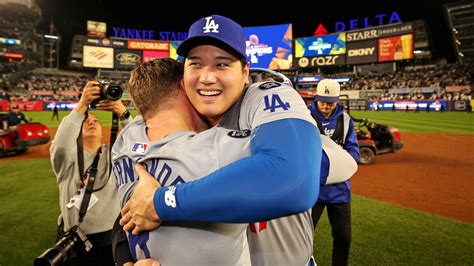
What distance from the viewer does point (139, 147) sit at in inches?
53.7

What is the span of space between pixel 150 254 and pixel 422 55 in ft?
206

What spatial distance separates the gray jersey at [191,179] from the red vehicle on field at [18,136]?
13137mm

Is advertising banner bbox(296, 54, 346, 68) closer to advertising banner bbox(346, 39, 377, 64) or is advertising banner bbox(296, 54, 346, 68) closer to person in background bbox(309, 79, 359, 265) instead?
advertising banner bbox(346, 39, 377, 64)

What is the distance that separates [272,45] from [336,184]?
46045mm

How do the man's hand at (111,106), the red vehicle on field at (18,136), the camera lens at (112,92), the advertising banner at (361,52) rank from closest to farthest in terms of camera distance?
the camera lens at (112,92) → the man's hand at (111,106) → the red vehicle on field at (18,136) → the advertising banner at (361,52)

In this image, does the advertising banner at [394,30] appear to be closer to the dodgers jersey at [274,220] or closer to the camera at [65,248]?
the dodgers jersey at [274,220]

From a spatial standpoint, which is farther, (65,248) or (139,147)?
(65,248)

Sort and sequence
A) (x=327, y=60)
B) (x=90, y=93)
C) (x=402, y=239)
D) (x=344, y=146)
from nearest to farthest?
(x=90, y=93) < (x=344, y=146) < (x=402, y=239) < (x=327, y=60)

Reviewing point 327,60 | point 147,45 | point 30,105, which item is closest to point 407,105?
point 327,60

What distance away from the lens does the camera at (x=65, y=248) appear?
2.39 m

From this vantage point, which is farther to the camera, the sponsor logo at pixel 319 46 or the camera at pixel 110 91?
the sponsor logo at pixel 319 46

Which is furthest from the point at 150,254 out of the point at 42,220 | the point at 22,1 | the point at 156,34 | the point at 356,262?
the point at 22,1

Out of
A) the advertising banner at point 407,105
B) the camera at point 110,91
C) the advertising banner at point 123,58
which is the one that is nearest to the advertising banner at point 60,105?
the advertising banner at point 123,58

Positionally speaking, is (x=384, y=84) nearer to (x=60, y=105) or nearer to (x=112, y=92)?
(x=60, y=105)
